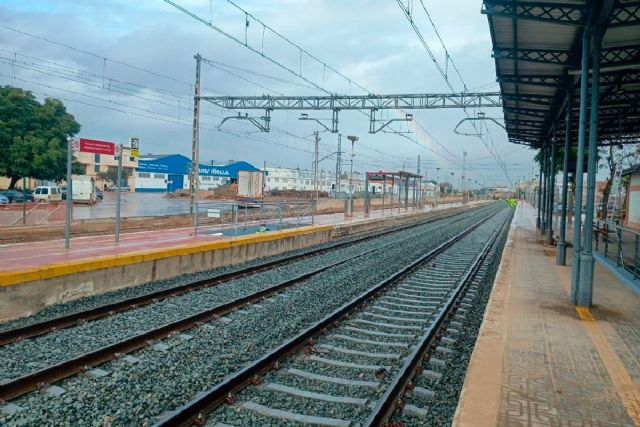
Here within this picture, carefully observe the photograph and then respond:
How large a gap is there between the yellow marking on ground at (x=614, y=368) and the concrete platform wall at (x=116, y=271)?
27.3 feet

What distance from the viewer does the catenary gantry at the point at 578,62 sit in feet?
28.5

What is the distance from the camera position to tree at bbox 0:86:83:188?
115ft

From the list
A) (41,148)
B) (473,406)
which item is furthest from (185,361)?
(41,148)

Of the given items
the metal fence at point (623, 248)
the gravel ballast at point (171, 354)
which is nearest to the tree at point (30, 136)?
the gravel ballast at point (171, 354)

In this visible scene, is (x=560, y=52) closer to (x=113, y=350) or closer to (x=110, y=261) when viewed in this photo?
(x=110, y=261)

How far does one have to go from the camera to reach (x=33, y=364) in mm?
6055

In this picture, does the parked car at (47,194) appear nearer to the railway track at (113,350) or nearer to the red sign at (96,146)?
the red sign at (96,146)

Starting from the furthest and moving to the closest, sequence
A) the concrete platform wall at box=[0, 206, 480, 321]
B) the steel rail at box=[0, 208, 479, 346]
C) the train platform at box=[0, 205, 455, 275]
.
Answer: the train platform at box=[0, 205, 455, 275] → the concrete platform wall at box=[0, 206, 480, 321] → the steel rail at box=[0, 208, 479, 346]

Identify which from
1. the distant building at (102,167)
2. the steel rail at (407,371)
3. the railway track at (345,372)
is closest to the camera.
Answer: the steel rail at (407,371)

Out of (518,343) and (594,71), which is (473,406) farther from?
(594,71)

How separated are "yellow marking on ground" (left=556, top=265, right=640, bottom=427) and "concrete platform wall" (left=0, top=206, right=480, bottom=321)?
8.32 m

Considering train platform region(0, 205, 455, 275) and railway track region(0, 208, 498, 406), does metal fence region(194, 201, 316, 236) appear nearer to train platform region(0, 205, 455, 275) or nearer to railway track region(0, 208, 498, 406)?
train platform region(0, 205, 455, 275)

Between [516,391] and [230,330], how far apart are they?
13.3 feet

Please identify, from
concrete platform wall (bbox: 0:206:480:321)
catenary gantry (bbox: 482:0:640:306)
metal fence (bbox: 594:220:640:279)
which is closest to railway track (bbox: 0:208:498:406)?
concrete platform wall (bbox: 0:206:480:321)
